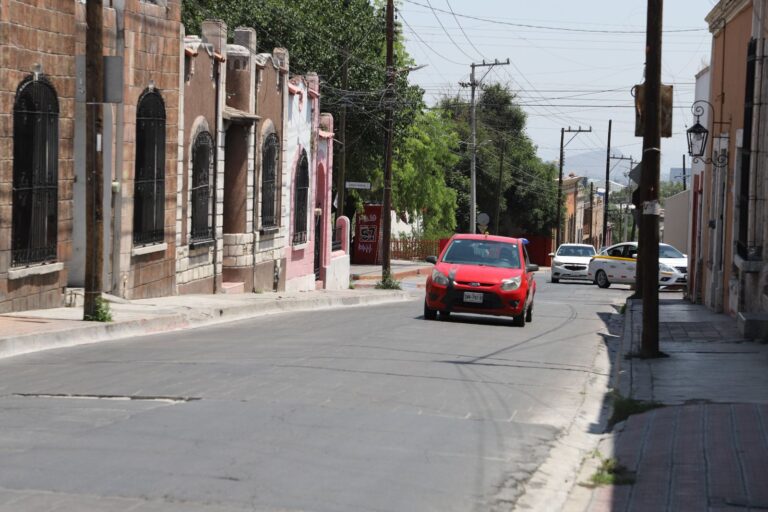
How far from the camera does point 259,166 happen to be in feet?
95.6

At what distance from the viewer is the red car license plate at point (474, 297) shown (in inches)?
815

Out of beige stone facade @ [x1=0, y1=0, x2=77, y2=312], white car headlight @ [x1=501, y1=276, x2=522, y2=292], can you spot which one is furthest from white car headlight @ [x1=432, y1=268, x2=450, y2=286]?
beige stone facade @ [x1=0, y1=0, x2=77, y2=312]

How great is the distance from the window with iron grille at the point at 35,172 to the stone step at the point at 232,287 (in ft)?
32.2

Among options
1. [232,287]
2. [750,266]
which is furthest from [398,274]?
[750,266]

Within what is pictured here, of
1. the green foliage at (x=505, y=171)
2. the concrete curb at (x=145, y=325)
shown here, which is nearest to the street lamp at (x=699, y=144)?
the concrete curb at (x=145, y=325)

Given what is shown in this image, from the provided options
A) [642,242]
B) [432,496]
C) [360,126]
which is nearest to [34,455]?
[432,496]

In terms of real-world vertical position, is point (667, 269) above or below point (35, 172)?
below

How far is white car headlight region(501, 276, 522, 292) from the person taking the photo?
2078 centimetres

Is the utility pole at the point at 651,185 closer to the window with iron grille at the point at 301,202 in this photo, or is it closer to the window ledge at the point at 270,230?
the window ledge at the point at 270,230

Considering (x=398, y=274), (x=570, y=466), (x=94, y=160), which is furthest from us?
(x=398, y=274)

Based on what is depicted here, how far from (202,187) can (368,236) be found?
3386cm

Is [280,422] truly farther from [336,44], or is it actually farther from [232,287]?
[336,44]

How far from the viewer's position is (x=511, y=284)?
20859 millimetres

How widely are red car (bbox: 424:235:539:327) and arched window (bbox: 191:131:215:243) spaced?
580 centimetres
